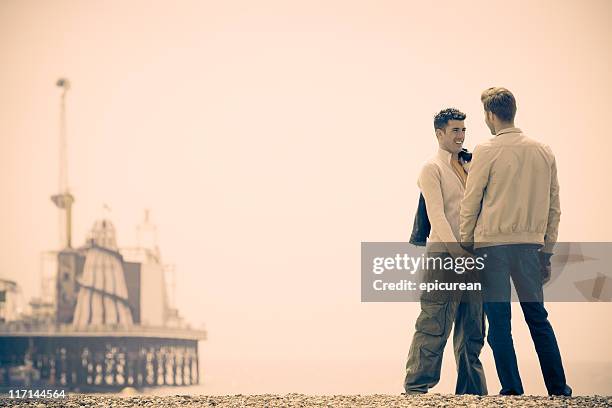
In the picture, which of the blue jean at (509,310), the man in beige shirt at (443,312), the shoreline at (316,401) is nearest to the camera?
the shoreline at (316,401)

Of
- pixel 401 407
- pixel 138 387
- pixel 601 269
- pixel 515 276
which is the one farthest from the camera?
pixel 138 387

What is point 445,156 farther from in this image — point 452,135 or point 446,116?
point 446,116

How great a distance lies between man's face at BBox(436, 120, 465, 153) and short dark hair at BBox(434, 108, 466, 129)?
25mm

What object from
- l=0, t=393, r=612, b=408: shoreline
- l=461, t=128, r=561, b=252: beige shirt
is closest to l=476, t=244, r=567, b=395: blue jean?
l=461, t=128, r=561, b=252: beige shirt

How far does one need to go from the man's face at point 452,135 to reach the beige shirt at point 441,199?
0.36 ft

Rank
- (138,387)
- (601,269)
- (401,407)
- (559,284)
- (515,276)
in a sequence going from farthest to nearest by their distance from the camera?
(138,387) → (601,269) → (559,284) → (515,276) → (401,407)

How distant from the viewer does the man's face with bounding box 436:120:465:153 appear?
320 inches

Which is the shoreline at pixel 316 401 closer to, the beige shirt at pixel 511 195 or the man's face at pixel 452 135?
the beige shirt at pixel 511 195

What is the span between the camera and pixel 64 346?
10981 cm

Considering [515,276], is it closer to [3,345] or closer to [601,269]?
[601,269]

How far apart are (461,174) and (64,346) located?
4172 inches

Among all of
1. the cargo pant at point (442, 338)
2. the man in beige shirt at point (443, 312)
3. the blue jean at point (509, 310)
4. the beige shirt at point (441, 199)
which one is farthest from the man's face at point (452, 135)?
the blue jean at point (509, 310)

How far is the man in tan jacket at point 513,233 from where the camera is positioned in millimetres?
7488

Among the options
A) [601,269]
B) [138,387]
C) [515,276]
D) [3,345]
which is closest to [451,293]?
[515,276]
